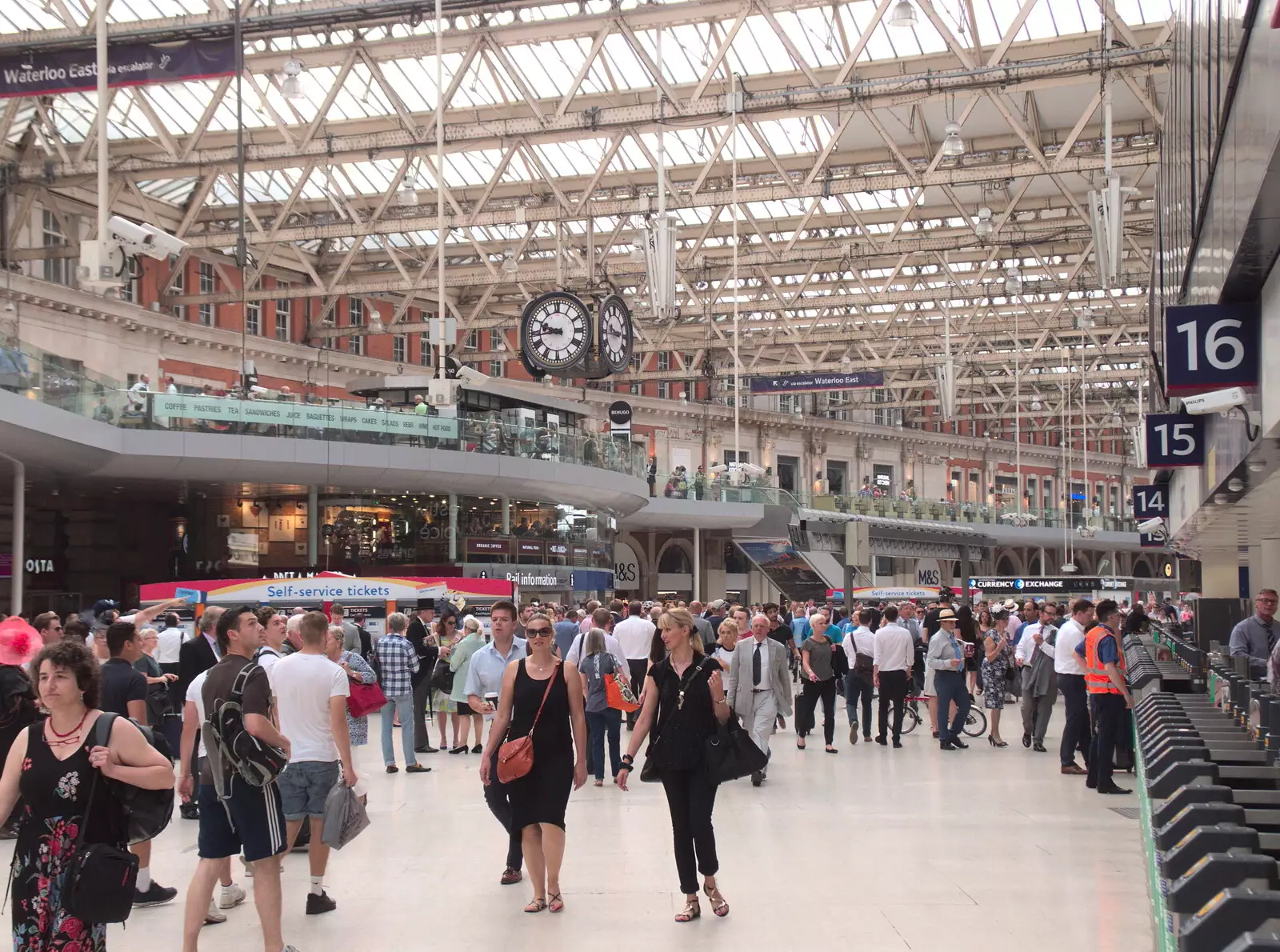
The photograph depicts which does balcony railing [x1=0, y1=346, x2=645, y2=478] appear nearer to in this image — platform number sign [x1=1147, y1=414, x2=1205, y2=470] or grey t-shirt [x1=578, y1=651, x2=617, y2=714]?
grey t-shirt [x1=578, y1=651, x2=617, y2=714]

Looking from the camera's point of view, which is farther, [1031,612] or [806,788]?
[1031,612]

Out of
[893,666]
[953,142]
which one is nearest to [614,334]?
[953,142]

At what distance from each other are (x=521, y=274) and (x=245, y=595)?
1702 centimetres

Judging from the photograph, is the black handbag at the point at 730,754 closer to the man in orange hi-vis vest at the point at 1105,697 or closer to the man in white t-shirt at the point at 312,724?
the man in white t-shirt at the point at 312,724

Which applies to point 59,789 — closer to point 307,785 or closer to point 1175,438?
point 307,785

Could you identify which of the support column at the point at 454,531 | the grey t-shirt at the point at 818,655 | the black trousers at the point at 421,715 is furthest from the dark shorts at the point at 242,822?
the support column at the point at 454,531

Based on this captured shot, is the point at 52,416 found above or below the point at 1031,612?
above

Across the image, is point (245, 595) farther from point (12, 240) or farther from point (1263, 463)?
point (1263, 463)

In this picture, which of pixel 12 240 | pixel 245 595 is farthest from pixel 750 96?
pixel 12 240

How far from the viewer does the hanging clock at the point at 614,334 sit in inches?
960

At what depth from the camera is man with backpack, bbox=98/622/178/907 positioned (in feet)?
27.1

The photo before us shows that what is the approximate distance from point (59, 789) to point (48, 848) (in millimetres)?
223

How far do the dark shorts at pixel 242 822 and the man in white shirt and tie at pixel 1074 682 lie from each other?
351 inches

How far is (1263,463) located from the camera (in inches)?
338
